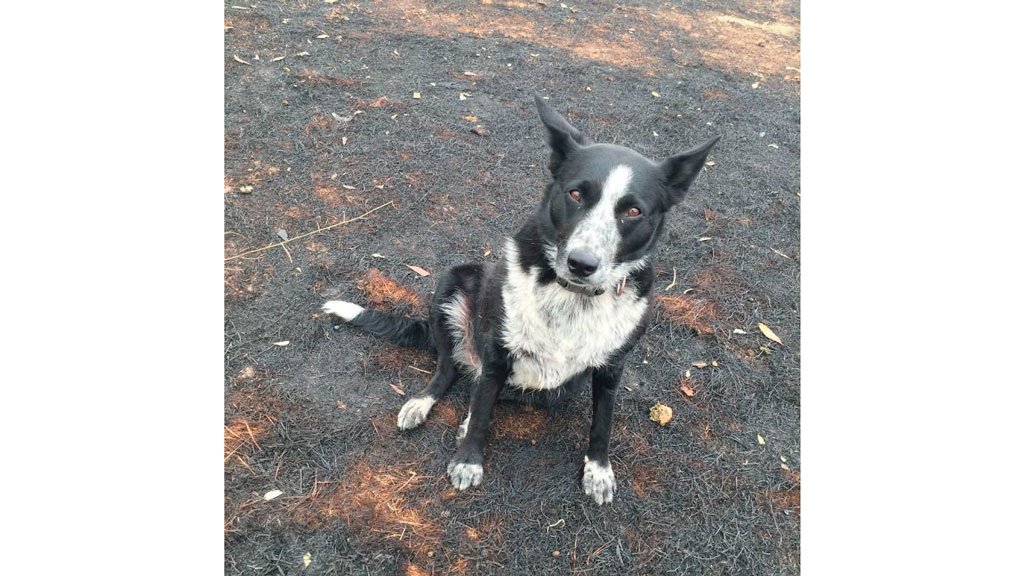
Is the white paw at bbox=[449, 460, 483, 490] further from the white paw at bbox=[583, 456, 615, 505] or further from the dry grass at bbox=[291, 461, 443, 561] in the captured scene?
the white paw at bbox=[583, 456, 615, 505]

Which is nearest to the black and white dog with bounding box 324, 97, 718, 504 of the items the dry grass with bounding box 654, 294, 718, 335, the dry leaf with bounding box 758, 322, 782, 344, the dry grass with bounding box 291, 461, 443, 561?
the dry grass with bounding box 291, 461, 443, 561

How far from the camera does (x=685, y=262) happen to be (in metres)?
4.63

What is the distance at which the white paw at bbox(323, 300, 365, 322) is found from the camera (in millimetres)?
3564

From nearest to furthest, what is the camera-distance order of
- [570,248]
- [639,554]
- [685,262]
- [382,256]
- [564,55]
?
[570,248], [639,554], [382,256], [685,262], [564,55]

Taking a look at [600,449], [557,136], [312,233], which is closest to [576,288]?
[557,136]

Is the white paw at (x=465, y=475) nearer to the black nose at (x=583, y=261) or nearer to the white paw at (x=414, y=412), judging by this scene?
the white paw at (x=414, y=412)

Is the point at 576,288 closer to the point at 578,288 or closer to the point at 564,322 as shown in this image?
the point at 578,288

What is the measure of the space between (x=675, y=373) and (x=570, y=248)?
1689 millimetres

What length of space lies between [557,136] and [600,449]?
158cm

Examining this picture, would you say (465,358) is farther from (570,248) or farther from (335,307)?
(570,248)

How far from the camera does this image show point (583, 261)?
7.52 feet

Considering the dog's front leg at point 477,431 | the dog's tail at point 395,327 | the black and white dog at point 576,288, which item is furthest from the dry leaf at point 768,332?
the dog's tail at point 395,327

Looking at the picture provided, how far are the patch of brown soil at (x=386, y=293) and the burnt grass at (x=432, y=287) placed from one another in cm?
2

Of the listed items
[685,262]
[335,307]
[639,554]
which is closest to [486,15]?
[685,262]
